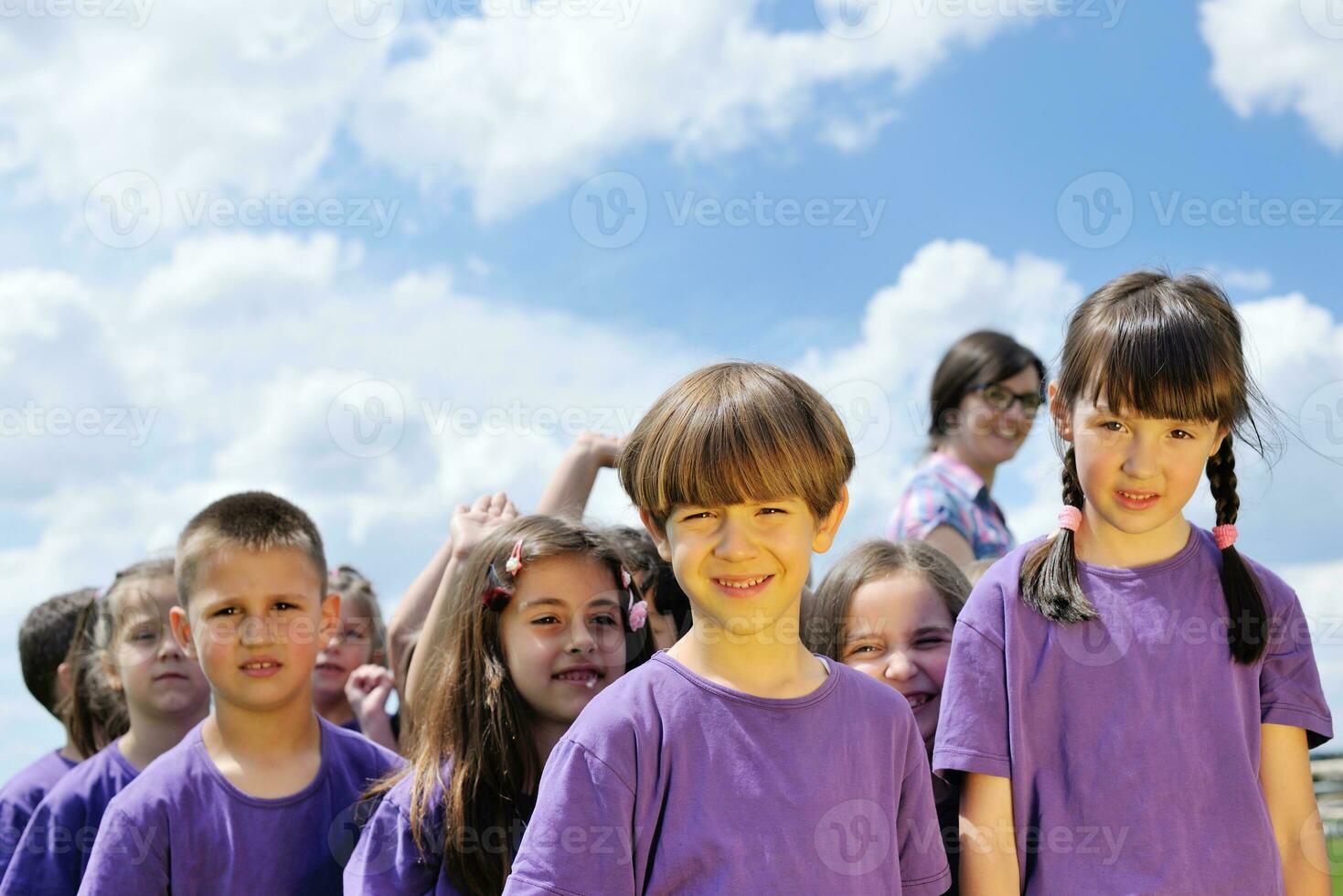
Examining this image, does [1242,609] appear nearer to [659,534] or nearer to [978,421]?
[659,534]

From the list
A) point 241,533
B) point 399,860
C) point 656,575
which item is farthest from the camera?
point 656,575

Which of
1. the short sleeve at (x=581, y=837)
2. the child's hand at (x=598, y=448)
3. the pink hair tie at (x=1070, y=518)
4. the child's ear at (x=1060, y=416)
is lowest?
the short sleeve at (x=581, y=837)

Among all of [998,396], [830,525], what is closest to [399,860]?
[830,525]

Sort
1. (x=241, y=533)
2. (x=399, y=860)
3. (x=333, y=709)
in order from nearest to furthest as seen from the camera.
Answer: (x=399, y=860) → (x=241, y=533) → (x=333, y=709)

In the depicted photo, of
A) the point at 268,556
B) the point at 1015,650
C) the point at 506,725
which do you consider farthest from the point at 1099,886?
the point at 268,556

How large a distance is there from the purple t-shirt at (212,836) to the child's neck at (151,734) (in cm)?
92

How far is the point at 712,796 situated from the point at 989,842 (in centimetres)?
71

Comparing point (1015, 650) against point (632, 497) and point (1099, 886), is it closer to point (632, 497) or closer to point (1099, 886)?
point (1099, 886)

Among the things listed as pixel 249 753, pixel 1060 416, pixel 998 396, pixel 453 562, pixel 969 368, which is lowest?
pixel 249 753

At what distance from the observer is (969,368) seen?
5395 mm

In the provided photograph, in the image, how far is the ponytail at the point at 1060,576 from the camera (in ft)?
8.62

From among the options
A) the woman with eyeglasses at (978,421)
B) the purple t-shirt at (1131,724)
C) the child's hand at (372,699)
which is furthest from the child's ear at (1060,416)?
the child's hand at (372,699)

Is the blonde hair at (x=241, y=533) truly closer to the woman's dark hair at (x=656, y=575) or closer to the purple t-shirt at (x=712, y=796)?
the woman's dark hair at (x=656, y=575)

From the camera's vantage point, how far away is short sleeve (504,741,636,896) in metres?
2.11
